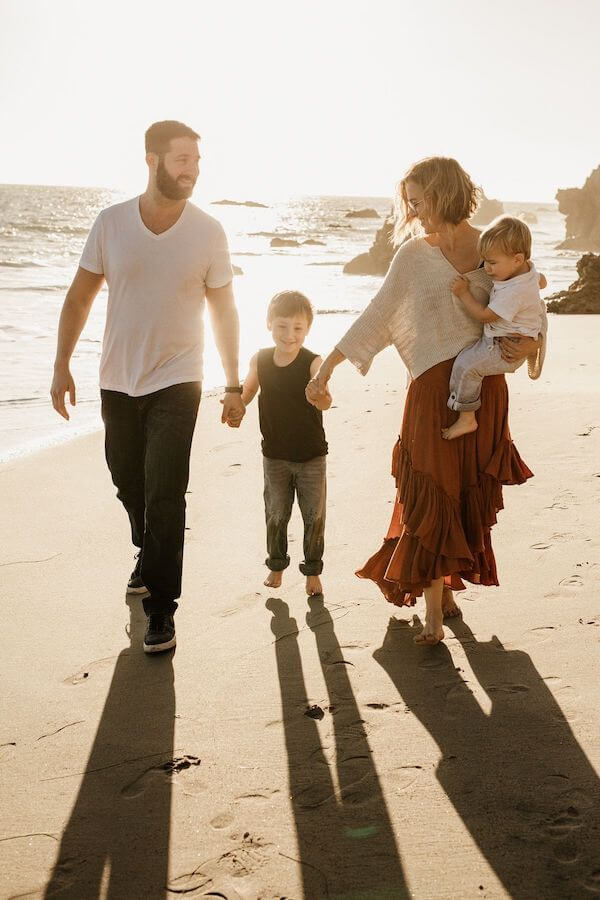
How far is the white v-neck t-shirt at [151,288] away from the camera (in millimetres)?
3578

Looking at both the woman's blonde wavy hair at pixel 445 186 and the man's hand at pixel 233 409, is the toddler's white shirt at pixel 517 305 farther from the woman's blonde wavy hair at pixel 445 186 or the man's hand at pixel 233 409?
the man's hand at pixel 233 409

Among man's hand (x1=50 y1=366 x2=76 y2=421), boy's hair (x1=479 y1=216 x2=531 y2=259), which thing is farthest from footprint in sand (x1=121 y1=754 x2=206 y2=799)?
boy's hair (x1=479 y1=216 x2=531 y2=259)

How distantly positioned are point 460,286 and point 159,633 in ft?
6.01

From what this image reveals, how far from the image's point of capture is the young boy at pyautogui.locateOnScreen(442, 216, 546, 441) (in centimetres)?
314

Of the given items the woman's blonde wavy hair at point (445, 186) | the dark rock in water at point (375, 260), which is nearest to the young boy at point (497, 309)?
the woman's blonde wavy hair at point (445, 186)

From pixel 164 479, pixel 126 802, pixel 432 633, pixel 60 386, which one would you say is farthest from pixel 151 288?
pixel 126 802

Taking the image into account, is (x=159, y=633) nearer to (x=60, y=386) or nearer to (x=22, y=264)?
(x=60, y=386)

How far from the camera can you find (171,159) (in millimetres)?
3535

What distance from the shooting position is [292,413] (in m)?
3.88

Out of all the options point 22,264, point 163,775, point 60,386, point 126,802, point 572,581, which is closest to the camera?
point 126,802

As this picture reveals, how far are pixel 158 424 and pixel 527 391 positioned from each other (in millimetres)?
5005

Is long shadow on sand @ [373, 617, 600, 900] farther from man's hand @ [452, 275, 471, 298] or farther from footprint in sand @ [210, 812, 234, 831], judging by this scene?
man's hand @ [452, 275, 471, 298]

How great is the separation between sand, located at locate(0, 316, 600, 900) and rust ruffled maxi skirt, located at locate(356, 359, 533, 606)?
34cm

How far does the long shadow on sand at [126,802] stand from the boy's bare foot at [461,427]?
1443 millimetres
